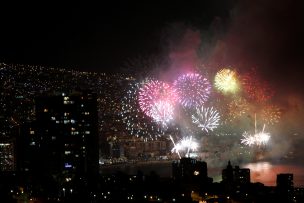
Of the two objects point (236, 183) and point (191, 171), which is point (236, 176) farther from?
point (191, 171)

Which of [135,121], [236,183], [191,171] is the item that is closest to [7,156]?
[191,171]

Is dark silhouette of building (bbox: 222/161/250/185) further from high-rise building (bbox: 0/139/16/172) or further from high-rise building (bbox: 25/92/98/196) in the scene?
high-rise building (bbox: 0/139/16/172)

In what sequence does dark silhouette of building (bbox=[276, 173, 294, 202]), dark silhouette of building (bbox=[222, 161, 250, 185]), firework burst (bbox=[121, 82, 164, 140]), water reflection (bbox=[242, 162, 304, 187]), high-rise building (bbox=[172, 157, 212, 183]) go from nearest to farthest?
dark silhouette of building (bbox=[276, 173, 294, 202]) < dark silhouette of building (bbox=[222, 161, 250, 185]) < high-rise building (bbox=[172, 157, 212, 183]) < water reflection (bbox=[242, 162, 304, 187]) < firework burst (bbox=[121, 82, 164, 140])

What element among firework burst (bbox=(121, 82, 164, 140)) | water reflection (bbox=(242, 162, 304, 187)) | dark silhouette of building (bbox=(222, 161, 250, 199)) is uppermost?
firework burst (bbox=(121, 82, 164, 140))

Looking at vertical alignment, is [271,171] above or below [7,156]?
below

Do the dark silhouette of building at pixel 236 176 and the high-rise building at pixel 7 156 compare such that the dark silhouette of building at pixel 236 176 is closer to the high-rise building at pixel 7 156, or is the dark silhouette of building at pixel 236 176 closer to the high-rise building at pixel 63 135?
the high-rise building at pixel 63 135

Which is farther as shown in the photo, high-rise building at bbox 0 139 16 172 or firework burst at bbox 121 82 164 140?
firework burst at bbox 121 82 164 140

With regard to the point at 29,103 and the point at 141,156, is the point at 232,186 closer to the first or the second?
the point at 29,103

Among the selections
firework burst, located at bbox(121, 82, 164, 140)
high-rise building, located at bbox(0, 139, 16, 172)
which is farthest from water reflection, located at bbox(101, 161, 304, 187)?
high-rise building, located at bbox(0, 139, 16, 172)
